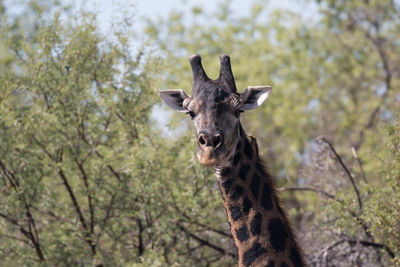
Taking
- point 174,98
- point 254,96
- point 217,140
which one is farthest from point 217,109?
point 174,98

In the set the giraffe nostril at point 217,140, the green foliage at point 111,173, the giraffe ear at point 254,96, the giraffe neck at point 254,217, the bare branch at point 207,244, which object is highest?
the giraffe nostril at point 217,140

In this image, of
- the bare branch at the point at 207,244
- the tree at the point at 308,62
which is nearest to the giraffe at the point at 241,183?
the bare branch at the point at 207,244

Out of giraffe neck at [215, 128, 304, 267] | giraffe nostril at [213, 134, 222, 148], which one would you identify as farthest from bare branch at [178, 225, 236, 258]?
giraffe nostril at [213, 134, 222, 148]

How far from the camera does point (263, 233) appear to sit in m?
6.00

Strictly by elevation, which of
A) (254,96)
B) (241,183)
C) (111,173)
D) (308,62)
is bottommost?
(308,62)

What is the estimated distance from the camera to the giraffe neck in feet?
19.6

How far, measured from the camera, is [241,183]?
20.1 feet

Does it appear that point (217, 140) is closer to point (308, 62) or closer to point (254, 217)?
point (254, 217)

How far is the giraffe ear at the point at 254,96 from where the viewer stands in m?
6.56

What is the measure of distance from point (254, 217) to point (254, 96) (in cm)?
122

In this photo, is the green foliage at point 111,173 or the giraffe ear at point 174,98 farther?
the green foliage at point 111,173

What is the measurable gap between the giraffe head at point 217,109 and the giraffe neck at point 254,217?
209mm

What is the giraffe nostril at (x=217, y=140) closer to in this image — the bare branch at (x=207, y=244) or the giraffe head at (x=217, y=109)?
the giraffe head at (x=217, y=109)

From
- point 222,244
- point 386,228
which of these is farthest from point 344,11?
point 386,228
